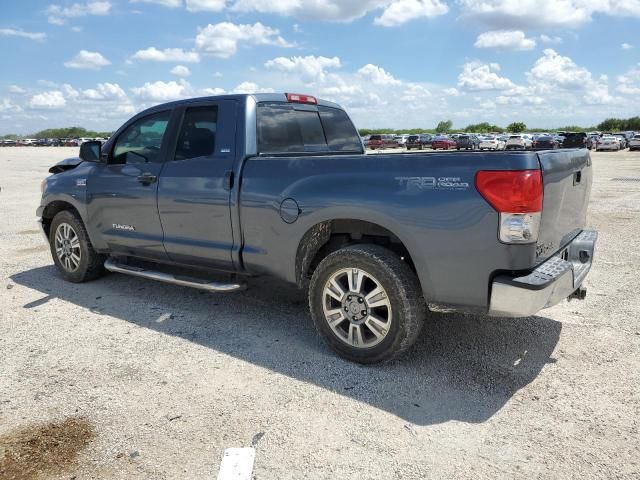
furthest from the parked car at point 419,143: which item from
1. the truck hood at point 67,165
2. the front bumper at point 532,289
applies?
the front bumper at point 532,289

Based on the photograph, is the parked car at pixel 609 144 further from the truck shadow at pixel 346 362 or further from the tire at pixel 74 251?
the tire at pixel 74 251

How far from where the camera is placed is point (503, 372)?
3.69 m

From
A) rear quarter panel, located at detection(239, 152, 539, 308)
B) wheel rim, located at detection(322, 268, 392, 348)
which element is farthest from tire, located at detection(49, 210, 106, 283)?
wheel rim, located at detection(322, 268, 392, 348)

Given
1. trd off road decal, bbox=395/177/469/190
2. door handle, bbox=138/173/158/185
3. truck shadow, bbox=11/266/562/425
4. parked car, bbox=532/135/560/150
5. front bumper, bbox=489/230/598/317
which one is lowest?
truck shadow, bbox=11/266/562/425

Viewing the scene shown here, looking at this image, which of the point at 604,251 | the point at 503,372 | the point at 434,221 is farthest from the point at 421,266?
the point at 604,251

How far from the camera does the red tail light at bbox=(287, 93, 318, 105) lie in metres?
4.90

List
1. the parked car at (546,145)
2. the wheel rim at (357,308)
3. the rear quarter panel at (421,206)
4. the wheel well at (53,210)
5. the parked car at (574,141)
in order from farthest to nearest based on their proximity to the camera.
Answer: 1. the wheel well at (53,210)
2. the parked car at (574,141)
3. the parked car at (546,145)
4. the wheel rim at (357,308)
5. the rear quarter panel at (421,206)

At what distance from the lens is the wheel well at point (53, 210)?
5996mm

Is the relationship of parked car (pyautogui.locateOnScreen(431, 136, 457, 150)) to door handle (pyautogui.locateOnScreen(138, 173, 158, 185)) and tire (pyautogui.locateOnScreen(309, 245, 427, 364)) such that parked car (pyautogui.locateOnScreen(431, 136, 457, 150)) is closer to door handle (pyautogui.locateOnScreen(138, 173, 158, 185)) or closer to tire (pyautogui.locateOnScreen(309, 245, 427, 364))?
door handle (pyautogui.locateOnScreen(138, 173, 158, 185))

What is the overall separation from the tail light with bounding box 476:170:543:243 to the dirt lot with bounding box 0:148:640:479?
108cm

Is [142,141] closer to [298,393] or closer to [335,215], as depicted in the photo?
[335,215]

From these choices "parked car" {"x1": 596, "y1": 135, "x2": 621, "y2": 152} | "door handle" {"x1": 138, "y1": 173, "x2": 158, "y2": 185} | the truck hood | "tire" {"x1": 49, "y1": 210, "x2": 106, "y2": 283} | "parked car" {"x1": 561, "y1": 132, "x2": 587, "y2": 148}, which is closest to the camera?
"parked car" {"x1": 561, "y1": 132, "x2": 587, "y2": 148}

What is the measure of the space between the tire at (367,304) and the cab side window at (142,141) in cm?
220

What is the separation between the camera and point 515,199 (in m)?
3.01
